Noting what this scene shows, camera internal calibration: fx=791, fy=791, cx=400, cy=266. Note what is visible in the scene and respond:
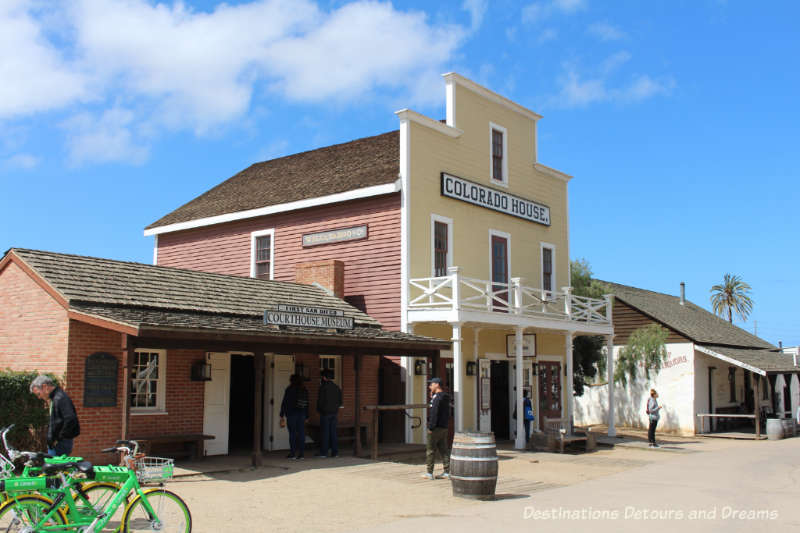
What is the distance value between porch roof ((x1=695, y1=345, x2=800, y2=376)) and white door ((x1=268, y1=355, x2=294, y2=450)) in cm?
1743

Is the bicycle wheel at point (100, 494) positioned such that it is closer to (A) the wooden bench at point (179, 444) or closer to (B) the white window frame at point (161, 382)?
(A) the wooden bench at point (179, 444)

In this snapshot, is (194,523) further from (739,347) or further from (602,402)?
(739,347)

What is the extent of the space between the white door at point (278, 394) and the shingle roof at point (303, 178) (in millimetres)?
5465

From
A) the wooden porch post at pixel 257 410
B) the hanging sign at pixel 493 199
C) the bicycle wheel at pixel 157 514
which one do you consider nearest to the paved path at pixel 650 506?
the bicycle wheel at pixel 157 514

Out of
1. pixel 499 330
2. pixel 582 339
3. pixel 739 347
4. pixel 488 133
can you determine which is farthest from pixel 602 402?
pixel 488 133

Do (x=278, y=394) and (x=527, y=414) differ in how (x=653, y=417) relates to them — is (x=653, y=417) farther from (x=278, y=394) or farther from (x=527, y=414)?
(x=278, y=394)

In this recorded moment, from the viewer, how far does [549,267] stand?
25594 mm

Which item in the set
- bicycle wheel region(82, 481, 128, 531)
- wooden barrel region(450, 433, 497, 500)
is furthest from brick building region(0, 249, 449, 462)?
bicycle wheel region(82, 481, 128, 531)

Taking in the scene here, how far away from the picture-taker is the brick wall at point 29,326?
1348cm

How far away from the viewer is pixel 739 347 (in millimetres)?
33125

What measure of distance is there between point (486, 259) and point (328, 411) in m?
8.27

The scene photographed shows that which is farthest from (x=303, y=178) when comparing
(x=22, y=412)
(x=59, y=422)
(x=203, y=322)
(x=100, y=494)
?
(x=100, y=494)

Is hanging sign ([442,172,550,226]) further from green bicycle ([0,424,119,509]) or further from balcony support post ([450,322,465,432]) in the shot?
green bicycle ([0,424,119,509])

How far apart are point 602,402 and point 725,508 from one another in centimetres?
2156
